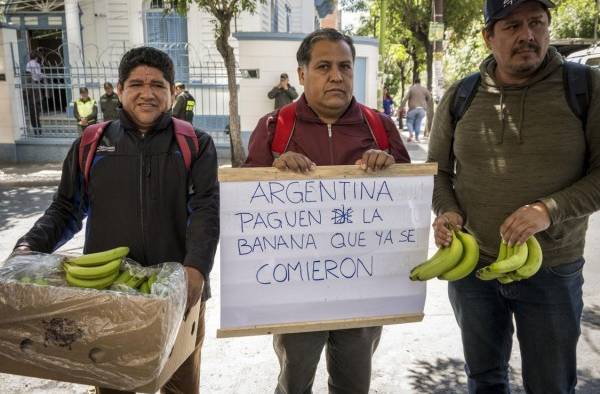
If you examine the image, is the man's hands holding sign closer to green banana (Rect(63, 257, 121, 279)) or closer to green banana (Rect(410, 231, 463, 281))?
green banana (Rect(410, 231, 463, 281))

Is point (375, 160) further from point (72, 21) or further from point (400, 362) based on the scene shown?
A: point (72, 21)

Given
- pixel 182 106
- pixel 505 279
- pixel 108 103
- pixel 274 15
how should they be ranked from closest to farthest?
pixel 505 279 < pixel 182 106 < pixel 108 103 < pixel 274 15

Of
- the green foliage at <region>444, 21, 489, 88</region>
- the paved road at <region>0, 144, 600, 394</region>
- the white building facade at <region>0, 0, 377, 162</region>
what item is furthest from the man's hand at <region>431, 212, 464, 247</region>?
the green foliage at <region>444, 21, 489, 88</region>

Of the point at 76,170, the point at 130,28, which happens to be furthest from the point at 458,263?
the point at 130,28

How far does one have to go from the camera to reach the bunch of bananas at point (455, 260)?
7.34 feet

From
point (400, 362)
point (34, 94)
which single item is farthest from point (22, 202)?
point (400, 362)

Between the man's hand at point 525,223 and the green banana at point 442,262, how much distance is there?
209 millimetres

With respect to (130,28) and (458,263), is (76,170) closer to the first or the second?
(458,263)

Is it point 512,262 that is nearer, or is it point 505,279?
point 512,262

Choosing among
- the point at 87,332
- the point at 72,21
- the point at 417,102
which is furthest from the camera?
the point at 72,21

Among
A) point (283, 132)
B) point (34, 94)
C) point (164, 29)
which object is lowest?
point (34, 94)

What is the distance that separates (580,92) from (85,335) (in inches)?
83.4

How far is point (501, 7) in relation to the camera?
2250 mm

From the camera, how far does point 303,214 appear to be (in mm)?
2330
